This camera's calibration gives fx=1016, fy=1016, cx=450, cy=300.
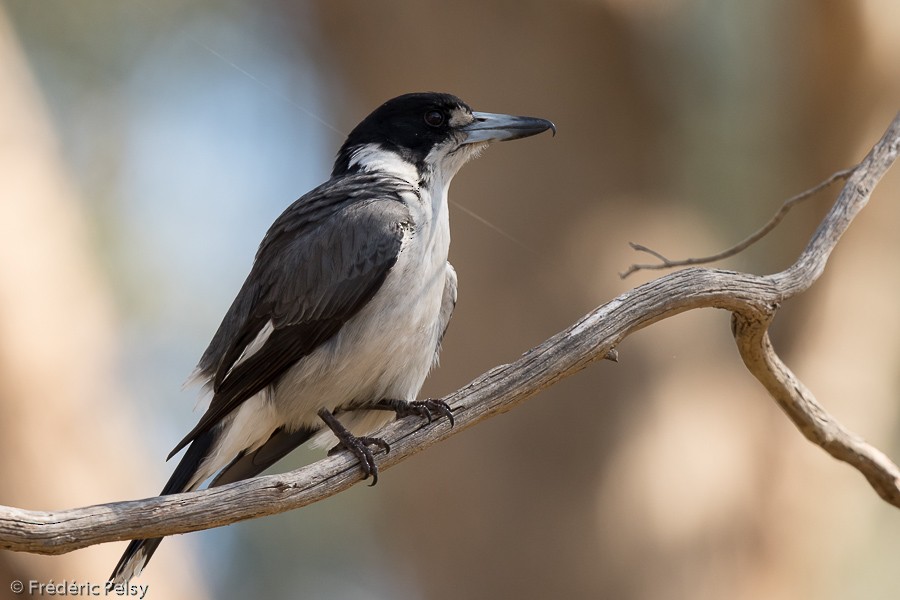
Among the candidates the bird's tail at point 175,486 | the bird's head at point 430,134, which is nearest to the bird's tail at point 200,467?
the bird's tail at point 175,486

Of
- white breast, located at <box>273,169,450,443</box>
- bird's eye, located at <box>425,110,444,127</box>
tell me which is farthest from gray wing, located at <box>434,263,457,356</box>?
bird's eye, located at <box>425,110,444,127</box>

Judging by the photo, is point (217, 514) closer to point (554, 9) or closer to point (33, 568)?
point (33, 568)

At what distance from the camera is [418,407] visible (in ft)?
9.19

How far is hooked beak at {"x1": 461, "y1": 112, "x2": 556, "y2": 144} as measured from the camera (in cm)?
337

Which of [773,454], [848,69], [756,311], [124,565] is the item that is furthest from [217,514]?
[848,69]

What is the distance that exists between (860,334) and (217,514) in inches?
164

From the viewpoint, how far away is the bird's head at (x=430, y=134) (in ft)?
11.2

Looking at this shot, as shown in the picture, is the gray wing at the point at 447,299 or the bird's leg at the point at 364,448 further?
the gray wing at the point at 447,299

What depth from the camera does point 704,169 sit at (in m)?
6.17

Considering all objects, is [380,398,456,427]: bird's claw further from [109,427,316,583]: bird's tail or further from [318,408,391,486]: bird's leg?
[109,427,316,583]: bird's tail

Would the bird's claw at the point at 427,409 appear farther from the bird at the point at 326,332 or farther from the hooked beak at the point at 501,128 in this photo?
the hooked beak at the point at 501,128

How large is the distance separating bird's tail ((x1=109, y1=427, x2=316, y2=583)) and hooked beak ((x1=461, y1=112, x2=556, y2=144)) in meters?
1.12

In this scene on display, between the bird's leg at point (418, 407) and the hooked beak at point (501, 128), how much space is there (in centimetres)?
94

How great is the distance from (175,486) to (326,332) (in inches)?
24.5
